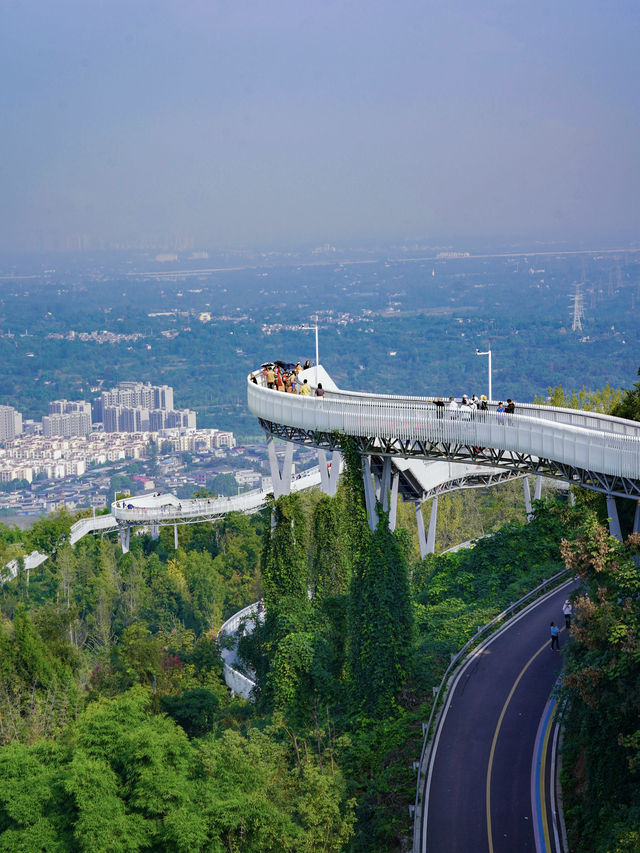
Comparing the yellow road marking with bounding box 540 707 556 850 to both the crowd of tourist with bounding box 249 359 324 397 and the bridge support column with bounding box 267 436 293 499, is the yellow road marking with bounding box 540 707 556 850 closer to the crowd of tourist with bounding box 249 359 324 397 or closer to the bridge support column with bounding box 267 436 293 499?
the crowd of tourist with bounding box 249 359 324 397

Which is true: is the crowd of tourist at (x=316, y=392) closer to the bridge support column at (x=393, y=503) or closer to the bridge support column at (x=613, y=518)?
the bridge support column at (x=393, y=503)

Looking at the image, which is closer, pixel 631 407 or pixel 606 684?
pixel 606 684

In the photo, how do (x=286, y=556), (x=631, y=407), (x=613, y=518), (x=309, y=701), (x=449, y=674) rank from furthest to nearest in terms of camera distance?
(x=286, y=556)
(x=309, y=701)
(x=631, y=407)
(x=449, y=674)
(x=613, y=518)

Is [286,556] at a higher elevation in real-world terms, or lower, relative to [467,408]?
lower

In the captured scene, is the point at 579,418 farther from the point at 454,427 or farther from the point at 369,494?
the point at 369,494

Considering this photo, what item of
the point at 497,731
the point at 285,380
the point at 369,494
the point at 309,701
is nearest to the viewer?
the point at 497,731

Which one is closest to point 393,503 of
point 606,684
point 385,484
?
point 385,484

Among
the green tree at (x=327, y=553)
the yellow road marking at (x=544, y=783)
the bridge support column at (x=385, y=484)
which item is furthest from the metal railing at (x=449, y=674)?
the green tree at (x=327, y=553)
